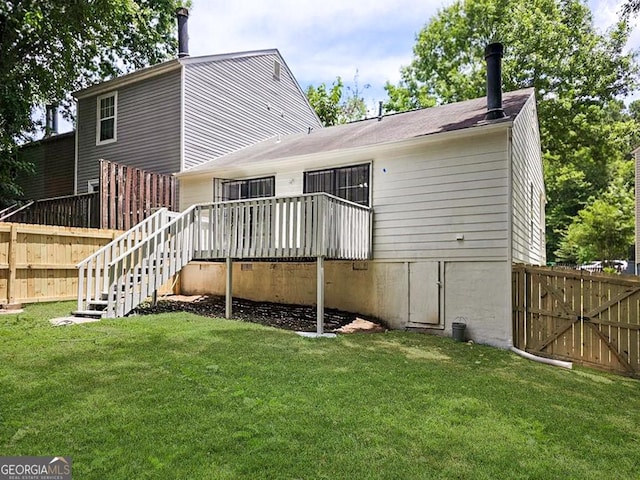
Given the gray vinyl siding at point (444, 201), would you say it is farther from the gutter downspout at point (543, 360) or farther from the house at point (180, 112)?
the house at point (180, 112)

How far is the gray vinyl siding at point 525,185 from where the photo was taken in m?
8.19

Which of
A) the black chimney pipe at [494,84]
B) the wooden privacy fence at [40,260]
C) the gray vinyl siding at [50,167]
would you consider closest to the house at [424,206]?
the black chimney pipe at [494,84]

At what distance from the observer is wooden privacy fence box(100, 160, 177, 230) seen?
34.6ft

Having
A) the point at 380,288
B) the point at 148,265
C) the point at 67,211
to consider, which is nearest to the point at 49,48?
the point at 67,211

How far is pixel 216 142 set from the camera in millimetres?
13492

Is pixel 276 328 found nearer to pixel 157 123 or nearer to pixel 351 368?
pixel 351 368

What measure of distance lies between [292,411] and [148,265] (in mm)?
5480

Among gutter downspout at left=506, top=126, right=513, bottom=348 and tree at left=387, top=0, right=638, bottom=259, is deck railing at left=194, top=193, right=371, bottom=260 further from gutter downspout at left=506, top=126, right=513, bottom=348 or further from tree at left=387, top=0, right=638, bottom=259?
tree at left=387, top=0, right=638, bottom=259

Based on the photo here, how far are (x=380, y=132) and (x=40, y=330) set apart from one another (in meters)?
7.82

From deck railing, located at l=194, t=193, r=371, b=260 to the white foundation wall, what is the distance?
33.2 inches

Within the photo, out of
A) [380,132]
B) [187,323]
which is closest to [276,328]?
[187,323]

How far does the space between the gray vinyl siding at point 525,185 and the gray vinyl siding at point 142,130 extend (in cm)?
909

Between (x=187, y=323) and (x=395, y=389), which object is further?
(x=187, y=323)

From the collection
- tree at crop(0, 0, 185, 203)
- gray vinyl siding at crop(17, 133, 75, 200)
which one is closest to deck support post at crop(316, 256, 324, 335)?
tree at crop(0, 0, 185, 203)
